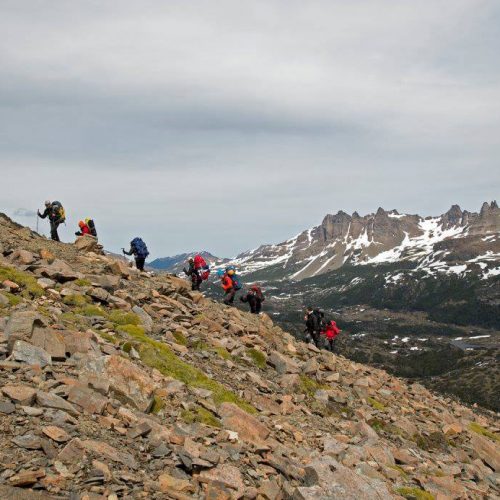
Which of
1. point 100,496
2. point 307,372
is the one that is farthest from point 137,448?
point 307,372

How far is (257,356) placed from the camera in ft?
84.3

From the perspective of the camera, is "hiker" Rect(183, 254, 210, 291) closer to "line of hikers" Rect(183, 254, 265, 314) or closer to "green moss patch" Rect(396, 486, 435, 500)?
"line of hikers" Rect(183, 254, 265, 314)

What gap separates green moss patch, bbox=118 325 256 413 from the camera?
709 inches

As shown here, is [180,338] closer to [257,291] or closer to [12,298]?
[12,298]

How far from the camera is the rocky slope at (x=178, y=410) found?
10.9m

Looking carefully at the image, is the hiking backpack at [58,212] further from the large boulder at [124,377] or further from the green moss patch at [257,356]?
the large boulder at [124,377]

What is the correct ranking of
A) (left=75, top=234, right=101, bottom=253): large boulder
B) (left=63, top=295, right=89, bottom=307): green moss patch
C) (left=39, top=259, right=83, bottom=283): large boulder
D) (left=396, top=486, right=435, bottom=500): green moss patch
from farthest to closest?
(left=75, top=234, right=101, bottom=253): large boulder < (left=39, top=259, right=83, bottom=283): large boulder < (left=63, top=295, right=89, bottom=307): green moss patch < (left=396, top=486, right=435, bottom=500): green moss patch

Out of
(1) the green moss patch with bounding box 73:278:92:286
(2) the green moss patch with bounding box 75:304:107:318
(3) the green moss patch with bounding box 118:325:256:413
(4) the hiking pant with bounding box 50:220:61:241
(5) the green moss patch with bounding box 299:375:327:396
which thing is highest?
(4) the hiking pant with bounding box 50:220:61:241

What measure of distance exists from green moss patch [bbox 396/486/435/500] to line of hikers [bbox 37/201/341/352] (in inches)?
854

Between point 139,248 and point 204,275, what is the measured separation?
5.37 metres

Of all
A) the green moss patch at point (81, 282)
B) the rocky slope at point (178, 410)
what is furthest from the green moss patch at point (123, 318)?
the green moss patch at point (81, 282)

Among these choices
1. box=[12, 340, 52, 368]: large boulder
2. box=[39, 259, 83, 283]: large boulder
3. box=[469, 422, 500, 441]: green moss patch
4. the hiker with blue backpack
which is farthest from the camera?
the hiker with blue backpack

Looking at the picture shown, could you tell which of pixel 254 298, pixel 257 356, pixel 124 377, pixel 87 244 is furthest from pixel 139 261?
pixel 124 377

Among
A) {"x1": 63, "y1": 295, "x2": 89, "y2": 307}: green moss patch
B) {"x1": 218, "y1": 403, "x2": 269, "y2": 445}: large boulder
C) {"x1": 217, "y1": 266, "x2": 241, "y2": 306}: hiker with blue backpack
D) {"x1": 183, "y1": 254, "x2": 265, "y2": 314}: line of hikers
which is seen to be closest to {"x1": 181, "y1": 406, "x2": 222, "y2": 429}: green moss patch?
{"x1": 218, "y1": 403, "x2": 269, "y2": 445}: large boulder
